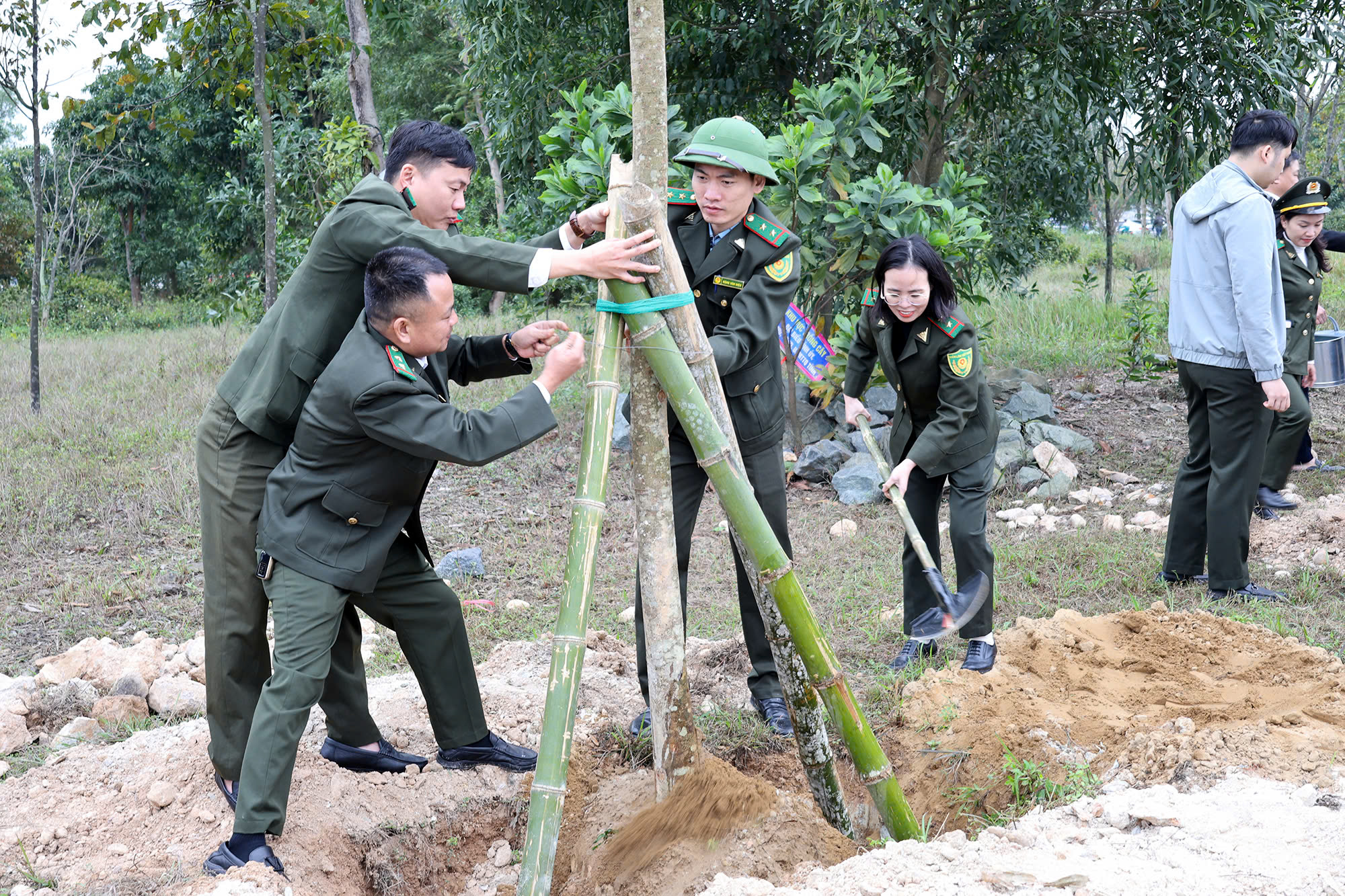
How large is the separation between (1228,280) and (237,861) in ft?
13.9

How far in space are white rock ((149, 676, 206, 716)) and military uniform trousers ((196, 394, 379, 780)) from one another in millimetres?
1049

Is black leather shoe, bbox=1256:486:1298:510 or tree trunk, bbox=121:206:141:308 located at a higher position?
tree trunk, bbox=121:206:141:308

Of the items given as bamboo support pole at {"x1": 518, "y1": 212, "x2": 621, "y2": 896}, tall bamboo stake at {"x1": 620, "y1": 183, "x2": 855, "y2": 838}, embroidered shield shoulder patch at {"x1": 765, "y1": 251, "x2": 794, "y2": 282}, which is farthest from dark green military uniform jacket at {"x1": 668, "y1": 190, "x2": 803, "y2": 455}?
bamboo support pole at {"x1": 518, "y1": 212, "x2": 621, "y2": 896}

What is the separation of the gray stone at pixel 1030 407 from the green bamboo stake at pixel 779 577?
5375 millimetres

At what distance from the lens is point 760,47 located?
8070 millimetres

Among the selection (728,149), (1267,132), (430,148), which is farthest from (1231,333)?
(430,148)

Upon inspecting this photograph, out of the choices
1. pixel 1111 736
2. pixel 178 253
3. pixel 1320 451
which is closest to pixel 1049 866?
pixel 1111 736

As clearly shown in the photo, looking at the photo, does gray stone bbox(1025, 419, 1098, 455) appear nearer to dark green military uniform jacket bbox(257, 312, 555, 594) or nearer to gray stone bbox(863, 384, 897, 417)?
gray stone bbox(863, 384, 897, 417)

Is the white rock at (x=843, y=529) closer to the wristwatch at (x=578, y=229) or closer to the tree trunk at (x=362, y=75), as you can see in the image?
the wristwatch at (x=578, y=229)

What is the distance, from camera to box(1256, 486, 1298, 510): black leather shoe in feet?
19.0

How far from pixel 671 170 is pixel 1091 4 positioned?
11.6 ft

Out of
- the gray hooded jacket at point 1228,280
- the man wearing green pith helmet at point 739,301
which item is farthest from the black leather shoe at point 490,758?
the gray hooded jacket at point 1228,280

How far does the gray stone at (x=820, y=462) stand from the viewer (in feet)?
23.3

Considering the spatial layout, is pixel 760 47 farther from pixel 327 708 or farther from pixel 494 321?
pixel 327 708
